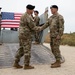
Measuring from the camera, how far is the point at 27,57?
8789mm

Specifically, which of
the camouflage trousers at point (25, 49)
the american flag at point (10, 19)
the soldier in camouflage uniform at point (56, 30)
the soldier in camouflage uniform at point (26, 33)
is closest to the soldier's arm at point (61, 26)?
the soldier in camouflage uniform at point (56, 30)

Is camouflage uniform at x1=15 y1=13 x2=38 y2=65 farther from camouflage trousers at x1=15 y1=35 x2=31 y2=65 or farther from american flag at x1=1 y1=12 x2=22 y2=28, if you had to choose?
american flag at x1=1 y1=12 x2=22 y2=28

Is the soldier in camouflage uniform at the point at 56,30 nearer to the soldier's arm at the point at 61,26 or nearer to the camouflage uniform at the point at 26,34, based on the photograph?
the soldier's arm at the point at 61,26

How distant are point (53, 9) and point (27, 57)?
1.60 meters

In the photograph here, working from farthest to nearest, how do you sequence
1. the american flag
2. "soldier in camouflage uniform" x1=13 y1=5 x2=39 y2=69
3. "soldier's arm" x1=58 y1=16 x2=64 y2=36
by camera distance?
the american flag, "soldier's arm" x1=58 y1=16 x2=64 y2=36, "soldier in camouflage uniform" x1=13 y1=5 x2=39 y2=69

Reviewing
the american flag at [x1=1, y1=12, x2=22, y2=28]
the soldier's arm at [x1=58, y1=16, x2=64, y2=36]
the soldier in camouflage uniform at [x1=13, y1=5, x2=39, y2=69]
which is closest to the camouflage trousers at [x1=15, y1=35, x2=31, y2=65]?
the soldier in camouflage uniform at [x1=13, y1=5, x2=39, y2=69]

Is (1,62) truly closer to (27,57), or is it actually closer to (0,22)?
(27,57)

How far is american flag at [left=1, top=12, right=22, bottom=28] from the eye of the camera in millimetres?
16647

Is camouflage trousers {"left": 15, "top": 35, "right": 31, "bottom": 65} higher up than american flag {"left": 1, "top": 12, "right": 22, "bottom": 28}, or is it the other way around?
american flag {"left": 1, "top": 12, "right": 22, "bottom": 28}

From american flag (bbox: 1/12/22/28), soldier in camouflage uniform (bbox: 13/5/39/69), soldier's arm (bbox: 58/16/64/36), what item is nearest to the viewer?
soldier in camouflage uniform (bbox: 13/5/39/69)

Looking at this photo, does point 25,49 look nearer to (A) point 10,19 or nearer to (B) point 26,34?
(B) point 26,34

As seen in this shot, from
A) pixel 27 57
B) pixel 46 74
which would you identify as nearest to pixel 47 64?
pixel 27 57

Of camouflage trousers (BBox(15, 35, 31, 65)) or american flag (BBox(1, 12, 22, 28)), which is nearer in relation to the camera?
camouflage trousers (BBox(15, 35, 31, 65))

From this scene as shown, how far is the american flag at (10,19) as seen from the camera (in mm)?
16647
